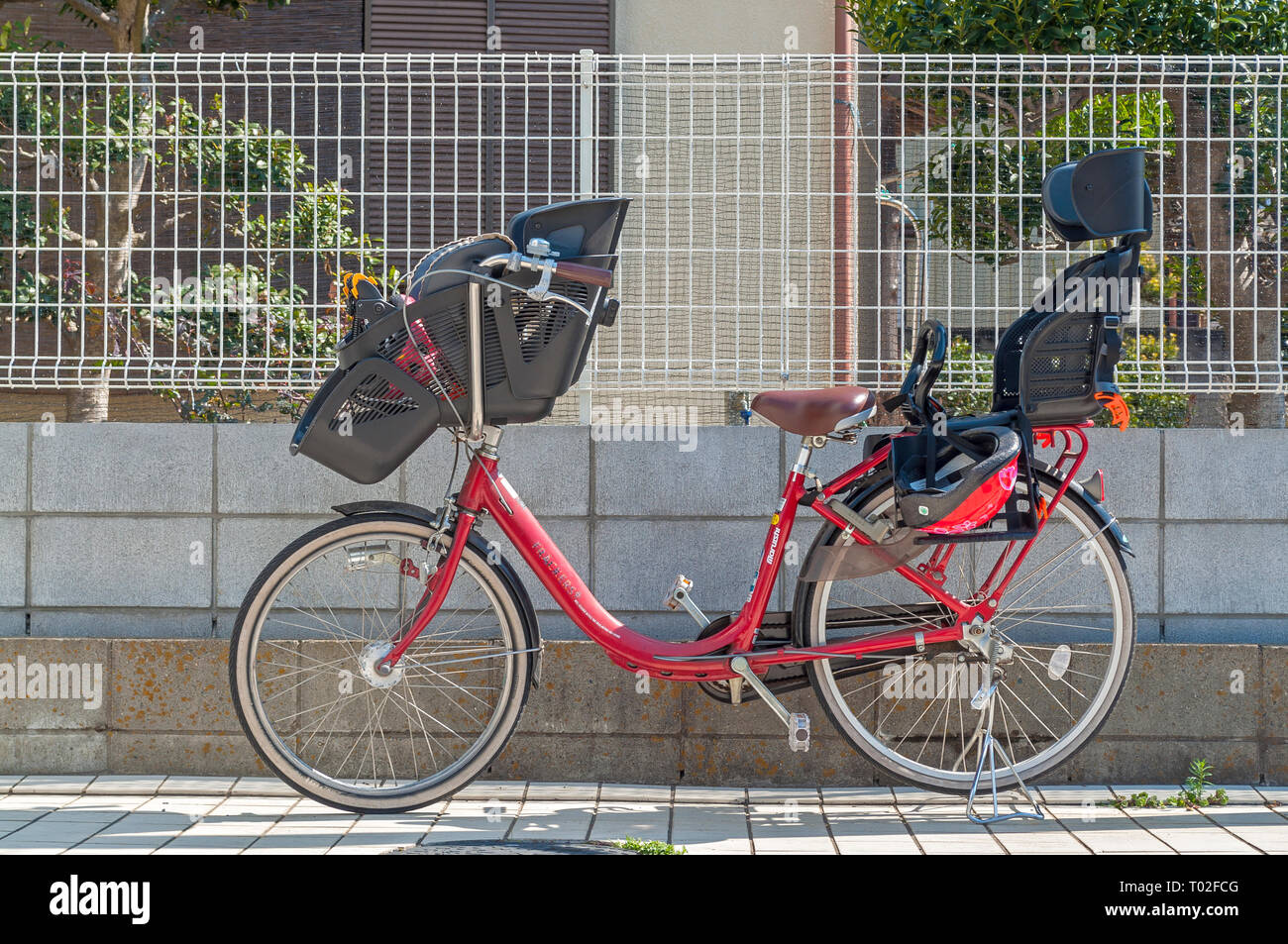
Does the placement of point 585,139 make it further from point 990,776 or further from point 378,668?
point 990,776

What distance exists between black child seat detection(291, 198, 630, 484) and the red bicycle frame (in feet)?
0.79

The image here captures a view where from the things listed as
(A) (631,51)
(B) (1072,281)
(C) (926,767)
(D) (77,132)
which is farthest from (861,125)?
(A) (631,51)

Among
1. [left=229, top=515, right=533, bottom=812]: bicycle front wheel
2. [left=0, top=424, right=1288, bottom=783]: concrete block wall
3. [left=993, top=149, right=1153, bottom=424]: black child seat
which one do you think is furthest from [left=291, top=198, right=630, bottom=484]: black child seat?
[left=993, top=149, right=1153, bottom=424]: black child seat

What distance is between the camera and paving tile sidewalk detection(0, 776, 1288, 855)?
3336 millimetres

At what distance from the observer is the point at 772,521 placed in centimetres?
364

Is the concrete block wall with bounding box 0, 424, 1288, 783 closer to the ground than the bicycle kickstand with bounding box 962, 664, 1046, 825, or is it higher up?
higher up

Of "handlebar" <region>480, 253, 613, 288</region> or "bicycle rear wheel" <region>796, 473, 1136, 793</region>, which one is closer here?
"handlebar" <region>480, 253, 613, 288</region>

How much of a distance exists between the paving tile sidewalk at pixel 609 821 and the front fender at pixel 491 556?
0.53m

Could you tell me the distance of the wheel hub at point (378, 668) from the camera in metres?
3.44

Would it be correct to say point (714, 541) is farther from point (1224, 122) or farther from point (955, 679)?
point (1224, 122)

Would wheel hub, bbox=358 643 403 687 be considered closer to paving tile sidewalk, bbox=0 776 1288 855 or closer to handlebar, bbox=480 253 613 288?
paving tile sidewalk, bbox=0 776 1288 855

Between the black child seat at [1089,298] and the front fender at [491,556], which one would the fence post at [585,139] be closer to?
the front fender at [491,556]

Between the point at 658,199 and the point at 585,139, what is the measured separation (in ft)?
1.09

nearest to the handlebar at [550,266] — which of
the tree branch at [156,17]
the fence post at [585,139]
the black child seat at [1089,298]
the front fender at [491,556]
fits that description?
the front fender at [491,556]
